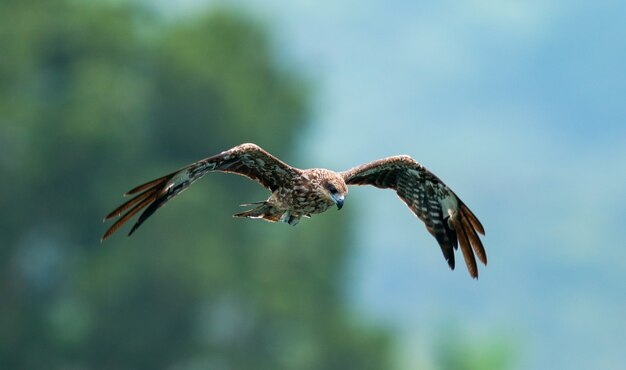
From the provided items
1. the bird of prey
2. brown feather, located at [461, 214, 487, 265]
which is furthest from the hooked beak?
brown feather, located at [461, 214, 487, 265]

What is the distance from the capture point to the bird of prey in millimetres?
15117

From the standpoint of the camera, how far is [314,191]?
51.9ft

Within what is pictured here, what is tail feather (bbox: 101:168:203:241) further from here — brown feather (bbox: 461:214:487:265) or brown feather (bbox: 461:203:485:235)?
brown feather (bbox: 461:214:487:265)

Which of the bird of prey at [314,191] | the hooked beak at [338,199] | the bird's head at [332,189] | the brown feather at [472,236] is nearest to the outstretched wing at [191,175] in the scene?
the bird of prey at [314,191]

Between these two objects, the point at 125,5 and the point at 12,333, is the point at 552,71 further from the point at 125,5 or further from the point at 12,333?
the point at 12,333

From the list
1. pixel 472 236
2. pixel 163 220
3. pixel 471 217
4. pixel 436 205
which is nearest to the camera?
pixel 471 217

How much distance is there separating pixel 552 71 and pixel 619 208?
200 ft

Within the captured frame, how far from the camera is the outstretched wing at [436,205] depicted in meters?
16.8

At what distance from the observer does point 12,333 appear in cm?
4853

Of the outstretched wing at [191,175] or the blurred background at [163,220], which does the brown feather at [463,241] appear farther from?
the blurred background at [163,220]

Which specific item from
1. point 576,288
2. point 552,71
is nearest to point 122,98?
point 576,288

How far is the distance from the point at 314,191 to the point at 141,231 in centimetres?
3240

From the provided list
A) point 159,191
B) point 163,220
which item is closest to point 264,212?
point 159,191

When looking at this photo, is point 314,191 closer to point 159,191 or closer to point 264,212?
point 264,212
